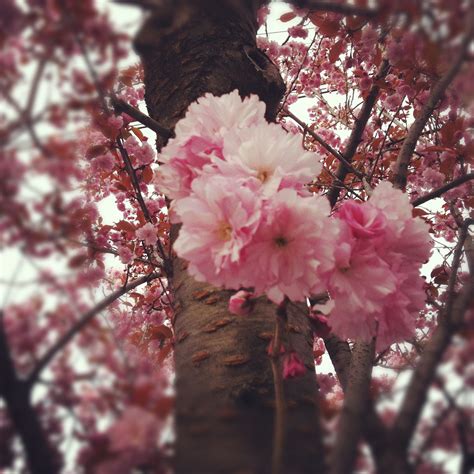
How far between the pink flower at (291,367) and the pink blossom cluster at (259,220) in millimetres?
125

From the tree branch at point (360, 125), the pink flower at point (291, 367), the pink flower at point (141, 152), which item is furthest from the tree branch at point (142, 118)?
the pink flower at point (141, 152)

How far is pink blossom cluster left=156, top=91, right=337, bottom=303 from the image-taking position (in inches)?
30.2

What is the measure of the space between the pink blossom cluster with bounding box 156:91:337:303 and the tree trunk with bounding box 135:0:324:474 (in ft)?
0.66

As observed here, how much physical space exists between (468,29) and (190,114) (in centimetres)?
57

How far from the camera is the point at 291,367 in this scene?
0.83 meters

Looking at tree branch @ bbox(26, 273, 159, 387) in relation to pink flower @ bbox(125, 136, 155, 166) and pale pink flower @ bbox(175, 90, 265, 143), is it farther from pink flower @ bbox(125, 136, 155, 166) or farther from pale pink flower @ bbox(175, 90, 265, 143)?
pink flower @ bbox(125, 136, 155, 166)

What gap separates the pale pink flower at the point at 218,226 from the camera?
2.49ft

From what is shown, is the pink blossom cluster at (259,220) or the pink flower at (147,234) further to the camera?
the pink flower at (147,234)

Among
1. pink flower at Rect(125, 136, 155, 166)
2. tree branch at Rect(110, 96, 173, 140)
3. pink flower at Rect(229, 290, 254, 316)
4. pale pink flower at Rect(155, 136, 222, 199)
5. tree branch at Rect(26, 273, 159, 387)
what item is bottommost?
tree branch at Rect(26, 273, 159, 387)

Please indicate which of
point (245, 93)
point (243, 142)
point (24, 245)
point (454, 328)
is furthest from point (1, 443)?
point (245, 93)

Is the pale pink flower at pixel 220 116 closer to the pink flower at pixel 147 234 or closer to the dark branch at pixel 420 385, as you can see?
the dark branch at pixel 420 385

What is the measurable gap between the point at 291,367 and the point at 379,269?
0.78 ft

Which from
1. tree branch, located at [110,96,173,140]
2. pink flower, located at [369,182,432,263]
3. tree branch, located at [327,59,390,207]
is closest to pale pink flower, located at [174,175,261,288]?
pink flower, located at [369,182,432,263]

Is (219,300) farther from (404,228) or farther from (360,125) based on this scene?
(360,125)
